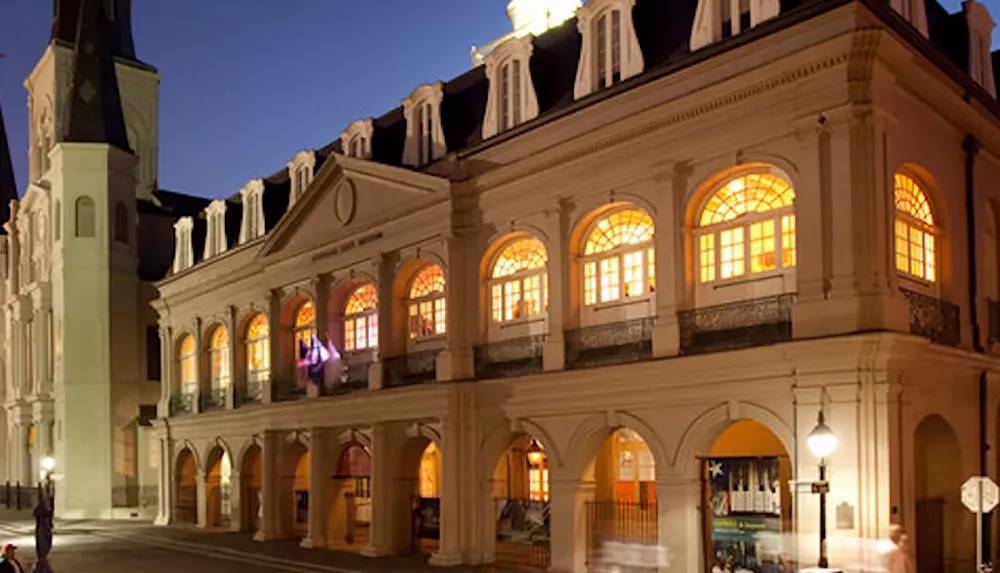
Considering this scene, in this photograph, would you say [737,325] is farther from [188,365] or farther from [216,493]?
[188,365]

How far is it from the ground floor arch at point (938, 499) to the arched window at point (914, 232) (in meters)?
2.78

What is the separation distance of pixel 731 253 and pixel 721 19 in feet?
14.7

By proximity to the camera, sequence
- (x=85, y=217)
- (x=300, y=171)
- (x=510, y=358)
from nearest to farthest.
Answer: (x=510, y=358) < (x=300, y=171) < (x=85, y=217)

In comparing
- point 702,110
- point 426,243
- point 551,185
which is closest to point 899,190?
point 702,110

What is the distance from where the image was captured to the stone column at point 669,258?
21.5 metres

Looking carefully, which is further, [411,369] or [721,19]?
[411,369]

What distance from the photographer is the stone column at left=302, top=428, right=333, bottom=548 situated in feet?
104

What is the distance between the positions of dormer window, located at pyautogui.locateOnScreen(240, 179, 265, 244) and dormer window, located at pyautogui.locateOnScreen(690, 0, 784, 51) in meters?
19.2

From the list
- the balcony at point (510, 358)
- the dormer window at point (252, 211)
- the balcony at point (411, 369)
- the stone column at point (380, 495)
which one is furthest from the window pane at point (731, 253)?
the dormer window at point (252, 211)

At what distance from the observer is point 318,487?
3177cm

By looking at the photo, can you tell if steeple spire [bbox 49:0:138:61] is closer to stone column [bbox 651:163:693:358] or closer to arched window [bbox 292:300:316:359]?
arched window [bbox 292:300:316:359]

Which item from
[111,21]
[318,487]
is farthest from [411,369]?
[111,21]

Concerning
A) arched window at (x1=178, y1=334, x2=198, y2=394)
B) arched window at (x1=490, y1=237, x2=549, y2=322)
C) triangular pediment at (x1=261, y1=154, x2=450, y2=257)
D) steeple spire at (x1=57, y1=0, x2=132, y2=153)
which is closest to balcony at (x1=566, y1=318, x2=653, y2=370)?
arched window at (x1=490, y1=237, x2=549, y2=322)

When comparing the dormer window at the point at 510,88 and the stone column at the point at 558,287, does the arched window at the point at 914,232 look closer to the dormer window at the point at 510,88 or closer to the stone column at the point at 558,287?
the stone column at the point at 558,287
